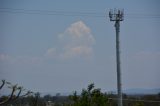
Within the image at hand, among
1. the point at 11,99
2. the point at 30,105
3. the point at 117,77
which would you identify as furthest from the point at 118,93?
the point at 11,99

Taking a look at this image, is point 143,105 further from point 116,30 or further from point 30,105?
point 30,105

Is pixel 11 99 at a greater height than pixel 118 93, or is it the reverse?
pixel 118 93

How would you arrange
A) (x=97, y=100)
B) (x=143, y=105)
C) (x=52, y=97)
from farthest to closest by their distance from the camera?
(x=52, y=97) < (x=143, y=105) < (x=97, y=100)

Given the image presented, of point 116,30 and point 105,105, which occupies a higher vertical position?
point 116,30

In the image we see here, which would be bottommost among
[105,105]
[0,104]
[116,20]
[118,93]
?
[0,104]

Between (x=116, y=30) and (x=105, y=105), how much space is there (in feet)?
33.3

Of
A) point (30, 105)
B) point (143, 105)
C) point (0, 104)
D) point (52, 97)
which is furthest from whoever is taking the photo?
point (52, 97)

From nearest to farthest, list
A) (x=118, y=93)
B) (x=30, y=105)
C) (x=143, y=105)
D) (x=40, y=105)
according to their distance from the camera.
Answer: (x=143, y=105) → (x=118, y=93) → (x=30, y=105) → (x=40, y=105)

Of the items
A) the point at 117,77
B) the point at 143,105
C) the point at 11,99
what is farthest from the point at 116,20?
the point at 11,99

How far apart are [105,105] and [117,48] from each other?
9.25 metres

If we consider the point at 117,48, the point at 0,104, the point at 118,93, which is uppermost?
the point at 117,48

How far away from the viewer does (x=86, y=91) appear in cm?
2195

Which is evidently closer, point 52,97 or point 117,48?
point 117,48

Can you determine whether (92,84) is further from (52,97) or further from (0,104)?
(52,97)
